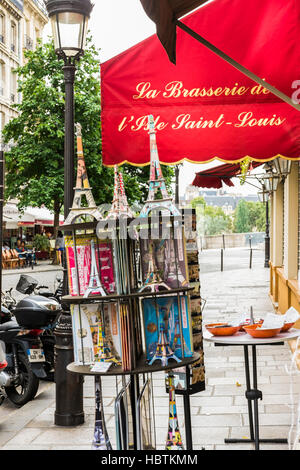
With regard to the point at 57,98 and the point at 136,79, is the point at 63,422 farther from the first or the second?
the point at 57,98

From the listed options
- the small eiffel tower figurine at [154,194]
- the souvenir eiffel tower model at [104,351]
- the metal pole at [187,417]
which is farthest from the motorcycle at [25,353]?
the small eiffel tower figurine at [154,194]

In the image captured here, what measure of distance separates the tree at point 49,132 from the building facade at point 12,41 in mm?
9330

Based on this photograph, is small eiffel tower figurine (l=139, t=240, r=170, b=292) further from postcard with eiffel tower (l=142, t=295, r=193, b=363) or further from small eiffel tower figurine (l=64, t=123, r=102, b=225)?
small eiffel tower figurine (l=64, t=123, r=102, b=225)

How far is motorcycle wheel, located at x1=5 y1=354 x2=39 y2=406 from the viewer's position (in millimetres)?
7000

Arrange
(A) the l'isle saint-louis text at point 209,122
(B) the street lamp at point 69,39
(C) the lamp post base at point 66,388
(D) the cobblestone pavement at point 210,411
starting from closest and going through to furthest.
Result: (A) the l'isle saint-louis text at point 209,122 → (D) the cobblestone pavement at point 210,411 → (B) the street lamp at point 69,39 → (C) the lamp post base at point 66,388

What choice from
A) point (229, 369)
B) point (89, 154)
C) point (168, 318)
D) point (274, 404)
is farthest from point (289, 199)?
point (89, 154)

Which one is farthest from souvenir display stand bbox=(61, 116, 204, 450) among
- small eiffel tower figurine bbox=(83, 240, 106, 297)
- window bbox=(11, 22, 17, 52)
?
window bbox=(11, 22, 17, 52)

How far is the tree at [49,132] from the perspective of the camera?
3130 centimetres

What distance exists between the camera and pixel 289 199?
9625mm

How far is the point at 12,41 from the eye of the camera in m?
44.8

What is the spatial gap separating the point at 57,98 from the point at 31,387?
2674 centimetres

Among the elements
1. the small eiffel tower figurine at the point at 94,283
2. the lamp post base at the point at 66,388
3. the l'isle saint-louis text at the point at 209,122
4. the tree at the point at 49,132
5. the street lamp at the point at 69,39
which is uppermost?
the tree at the point at 49,132

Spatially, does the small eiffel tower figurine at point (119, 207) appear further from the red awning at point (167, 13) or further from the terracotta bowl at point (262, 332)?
the terracotta bowl at point (262, 332)
